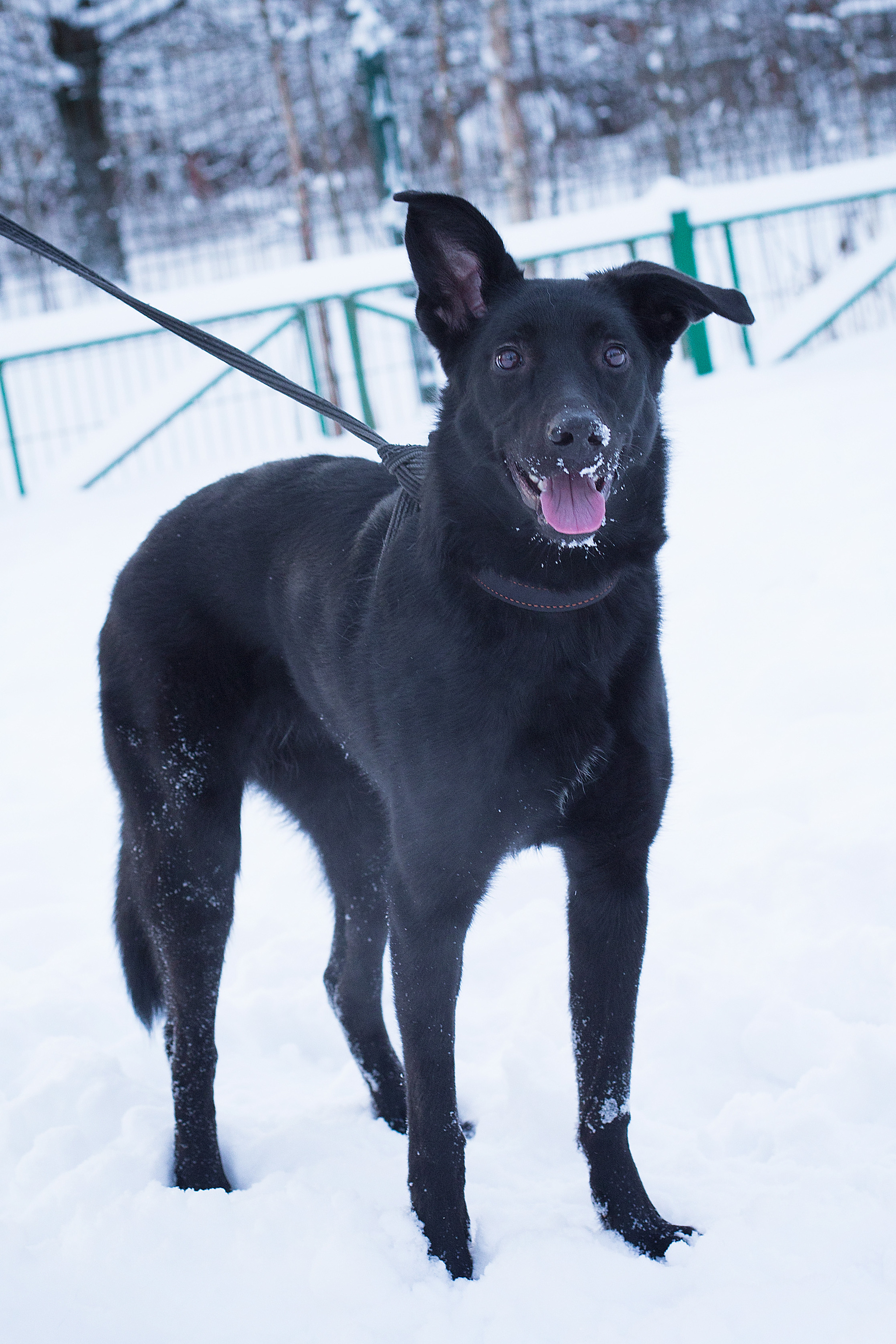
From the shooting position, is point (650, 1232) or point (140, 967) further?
point (140, 967)

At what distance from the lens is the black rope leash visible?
223cm

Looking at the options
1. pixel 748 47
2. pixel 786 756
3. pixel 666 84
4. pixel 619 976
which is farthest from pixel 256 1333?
pixel 748 47

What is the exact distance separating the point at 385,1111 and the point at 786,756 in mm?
1913

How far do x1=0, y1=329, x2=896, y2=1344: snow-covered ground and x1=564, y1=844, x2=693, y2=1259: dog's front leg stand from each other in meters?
0.09

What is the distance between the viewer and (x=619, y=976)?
209cm

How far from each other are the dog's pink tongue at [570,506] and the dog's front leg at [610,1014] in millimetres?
621

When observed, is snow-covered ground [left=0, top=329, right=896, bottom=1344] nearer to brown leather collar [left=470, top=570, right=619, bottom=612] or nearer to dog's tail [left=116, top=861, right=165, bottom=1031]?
dog's tail [left=116, top=861, right=165, bottom=1031]

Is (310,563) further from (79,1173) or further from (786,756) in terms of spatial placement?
(786,756)

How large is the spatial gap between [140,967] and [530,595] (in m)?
1.41

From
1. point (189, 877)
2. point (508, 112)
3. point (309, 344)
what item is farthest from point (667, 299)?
point (508, 112)

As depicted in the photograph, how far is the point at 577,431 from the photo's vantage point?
1.75m

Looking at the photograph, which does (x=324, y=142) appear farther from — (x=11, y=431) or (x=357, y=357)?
(x=11, y=431)

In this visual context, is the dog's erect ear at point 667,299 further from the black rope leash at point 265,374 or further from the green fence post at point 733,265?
the green fence post at point 733,265

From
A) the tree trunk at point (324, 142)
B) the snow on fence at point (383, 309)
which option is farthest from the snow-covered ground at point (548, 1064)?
the tree trunk at point (324, 142)
